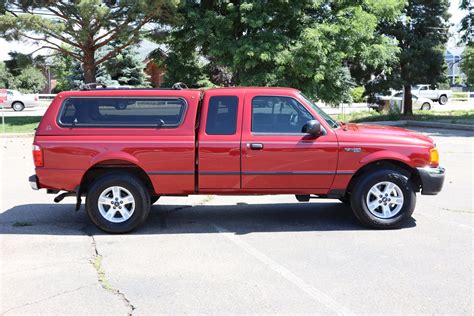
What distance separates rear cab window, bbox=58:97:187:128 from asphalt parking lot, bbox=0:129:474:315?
140cm

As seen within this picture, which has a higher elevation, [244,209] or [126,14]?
[126,14]

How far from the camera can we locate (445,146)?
52.2 feet

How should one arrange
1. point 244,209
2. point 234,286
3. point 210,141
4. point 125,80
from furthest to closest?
point 125,80 < point 244,209 < point 210,141 < point 234,286

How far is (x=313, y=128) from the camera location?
6203 mm

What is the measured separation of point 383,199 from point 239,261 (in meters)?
2.23

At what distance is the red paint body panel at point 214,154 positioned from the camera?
6.30 m

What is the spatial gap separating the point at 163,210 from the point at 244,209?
1229mm

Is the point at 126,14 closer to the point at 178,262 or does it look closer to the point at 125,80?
the point at 125,80

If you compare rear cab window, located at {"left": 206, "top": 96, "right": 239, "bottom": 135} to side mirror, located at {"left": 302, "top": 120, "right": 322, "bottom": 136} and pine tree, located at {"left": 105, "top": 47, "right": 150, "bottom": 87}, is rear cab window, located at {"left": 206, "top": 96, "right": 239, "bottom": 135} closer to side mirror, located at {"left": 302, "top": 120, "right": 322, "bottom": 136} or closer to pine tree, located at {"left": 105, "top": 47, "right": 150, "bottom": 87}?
side mirror, located at {"left": 302, "top": 120, "right": 322, "bottom": 136}

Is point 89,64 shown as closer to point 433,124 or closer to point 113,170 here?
point 433,124

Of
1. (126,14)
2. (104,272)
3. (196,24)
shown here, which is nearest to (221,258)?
(104,272)

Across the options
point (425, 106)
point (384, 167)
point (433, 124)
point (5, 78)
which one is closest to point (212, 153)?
point (384, 167)

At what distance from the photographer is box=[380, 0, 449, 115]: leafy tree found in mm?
25969

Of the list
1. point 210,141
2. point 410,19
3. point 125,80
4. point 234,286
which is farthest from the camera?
point 125,80
